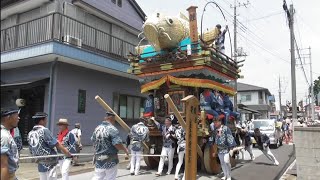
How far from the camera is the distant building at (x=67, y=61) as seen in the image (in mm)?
12648

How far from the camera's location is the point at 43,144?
5.83 m

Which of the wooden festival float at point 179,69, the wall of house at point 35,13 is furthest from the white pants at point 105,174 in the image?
the wall of house at point 35,13

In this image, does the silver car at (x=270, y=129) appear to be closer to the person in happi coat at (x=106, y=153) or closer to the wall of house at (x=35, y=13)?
the wall of house at (x=35, y=13)

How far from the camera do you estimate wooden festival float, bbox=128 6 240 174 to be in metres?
9.78

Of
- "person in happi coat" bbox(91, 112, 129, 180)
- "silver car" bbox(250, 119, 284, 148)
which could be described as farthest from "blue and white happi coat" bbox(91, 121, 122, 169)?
"silver car" bbox(250, 119, 284, 148)

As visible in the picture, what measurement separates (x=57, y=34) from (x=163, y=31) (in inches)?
189

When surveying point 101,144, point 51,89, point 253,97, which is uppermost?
point 253,97

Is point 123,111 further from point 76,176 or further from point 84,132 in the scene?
point 76,176

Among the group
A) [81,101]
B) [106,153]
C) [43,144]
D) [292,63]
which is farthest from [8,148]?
[292,63]

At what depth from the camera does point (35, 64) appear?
530 inches

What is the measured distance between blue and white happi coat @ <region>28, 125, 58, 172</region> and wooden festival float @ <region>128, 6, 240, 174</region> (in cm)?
456

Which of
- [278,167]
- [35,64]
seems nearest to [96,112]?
[35,64]

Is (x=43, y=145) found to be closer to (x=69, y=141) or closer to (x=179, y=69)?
(x=69, y=141)

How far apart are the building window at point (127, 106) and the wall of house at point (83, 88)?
1.21 ft
